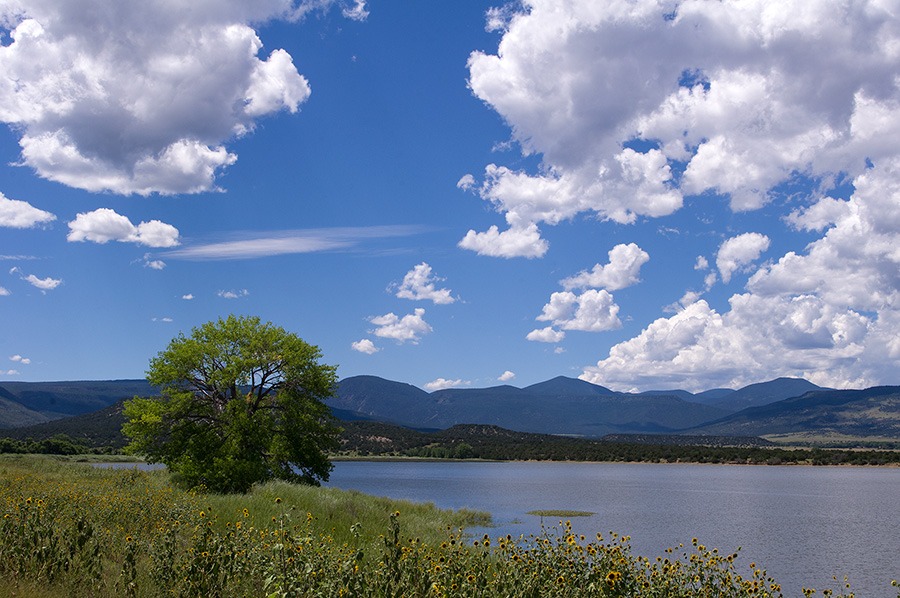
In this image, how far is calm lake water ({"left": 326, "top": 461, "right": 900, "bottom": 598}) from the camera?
100ft

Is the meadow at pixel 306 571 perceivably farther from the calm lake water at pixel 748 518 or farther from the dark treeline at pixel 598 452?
the dark treeline at pixel 598 452

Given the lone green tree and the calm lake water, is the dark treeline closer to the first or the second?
the calm lake water

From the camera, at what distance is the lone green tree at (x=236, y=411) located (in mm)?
36781

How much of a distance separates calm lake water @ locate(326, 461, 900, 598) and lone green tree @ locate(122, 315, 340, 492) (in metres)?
12.9

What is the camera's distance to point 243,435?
122 ft

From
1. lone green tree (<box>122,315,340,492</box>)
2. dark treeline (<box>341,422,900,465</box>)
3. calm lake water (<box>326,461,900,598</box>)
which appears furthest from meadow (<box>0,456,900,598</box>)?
dark treeline (<box>341,422,900,465</box>)

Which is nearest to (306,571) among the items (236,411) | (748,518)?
(236,411)

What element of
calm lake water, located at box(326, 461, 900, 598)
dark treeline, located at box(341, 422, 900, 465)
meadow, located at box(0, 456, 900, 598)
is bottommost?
dark treeline, located at box(341, 422, 900, 465)

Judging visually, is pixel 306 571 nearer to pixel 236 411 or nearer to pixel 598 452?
pixel 236 411

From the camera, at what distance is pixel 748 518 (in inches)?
1949

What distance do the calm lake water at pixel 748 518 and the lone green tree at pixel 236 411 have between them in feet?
42.4

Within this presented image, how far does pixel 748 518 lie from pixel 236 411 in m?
40.1

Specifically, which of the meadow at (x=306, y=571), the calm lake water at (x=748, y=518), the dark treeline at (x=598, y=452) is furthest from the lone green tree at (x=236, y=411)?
the dark treeline at (x=598, y=452)

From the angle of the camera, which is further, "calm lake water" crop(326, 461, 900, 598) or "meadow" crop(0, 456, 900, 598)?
"calm lake water" crop(326, 461, 900, 598)
